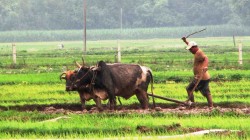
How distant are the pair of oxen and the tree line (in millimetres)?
73257

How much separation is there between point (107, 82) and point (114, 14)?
78.5m

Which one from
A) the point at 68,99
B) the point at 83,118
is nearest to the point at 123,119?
the point at 83,118

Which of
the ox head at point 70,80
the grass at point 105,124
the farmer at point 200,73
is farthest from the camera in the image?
the ox head at point 70,80

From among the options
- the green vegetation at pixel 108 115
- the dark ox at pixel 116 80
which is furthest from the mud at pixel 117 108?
the dark ox at pixel 116 80

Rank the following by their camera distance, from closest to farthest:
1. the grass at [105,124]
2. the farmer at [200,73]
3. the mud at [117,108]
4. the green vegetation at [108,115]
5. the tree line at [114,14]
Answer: the grass at [105,124] → the green vegetation at [108,115] → the mud at [117,108] → the farmer at [200,73] → the tree line at [114,14]

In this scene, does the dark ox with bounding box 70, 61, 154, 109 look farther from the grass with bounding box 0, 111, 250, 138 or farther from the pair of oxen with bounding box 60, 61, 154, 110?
the grass with bounding box 0, 111, 250, 138

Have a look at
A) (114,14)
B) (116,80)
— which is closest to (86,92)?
(116,80)

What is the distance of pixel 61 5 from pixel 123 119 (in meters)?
80.7

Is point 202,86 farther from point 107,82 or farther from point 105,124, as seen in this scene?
point 105,124

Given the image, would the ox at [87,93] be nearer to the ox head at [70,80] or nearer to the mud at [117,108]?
the ox head at [70,80]

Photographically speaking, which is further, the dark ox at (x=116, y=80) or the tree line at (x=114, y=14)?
the tree line at (x=114, y=14)

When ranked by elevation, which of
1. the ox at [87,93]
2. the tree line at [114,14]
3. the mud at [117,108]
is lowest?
the mud at [117,108]

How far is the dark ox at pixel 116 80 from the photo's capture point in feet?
60.1

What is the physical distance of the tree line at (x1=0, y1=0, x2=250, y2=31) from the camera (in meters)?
94.8
